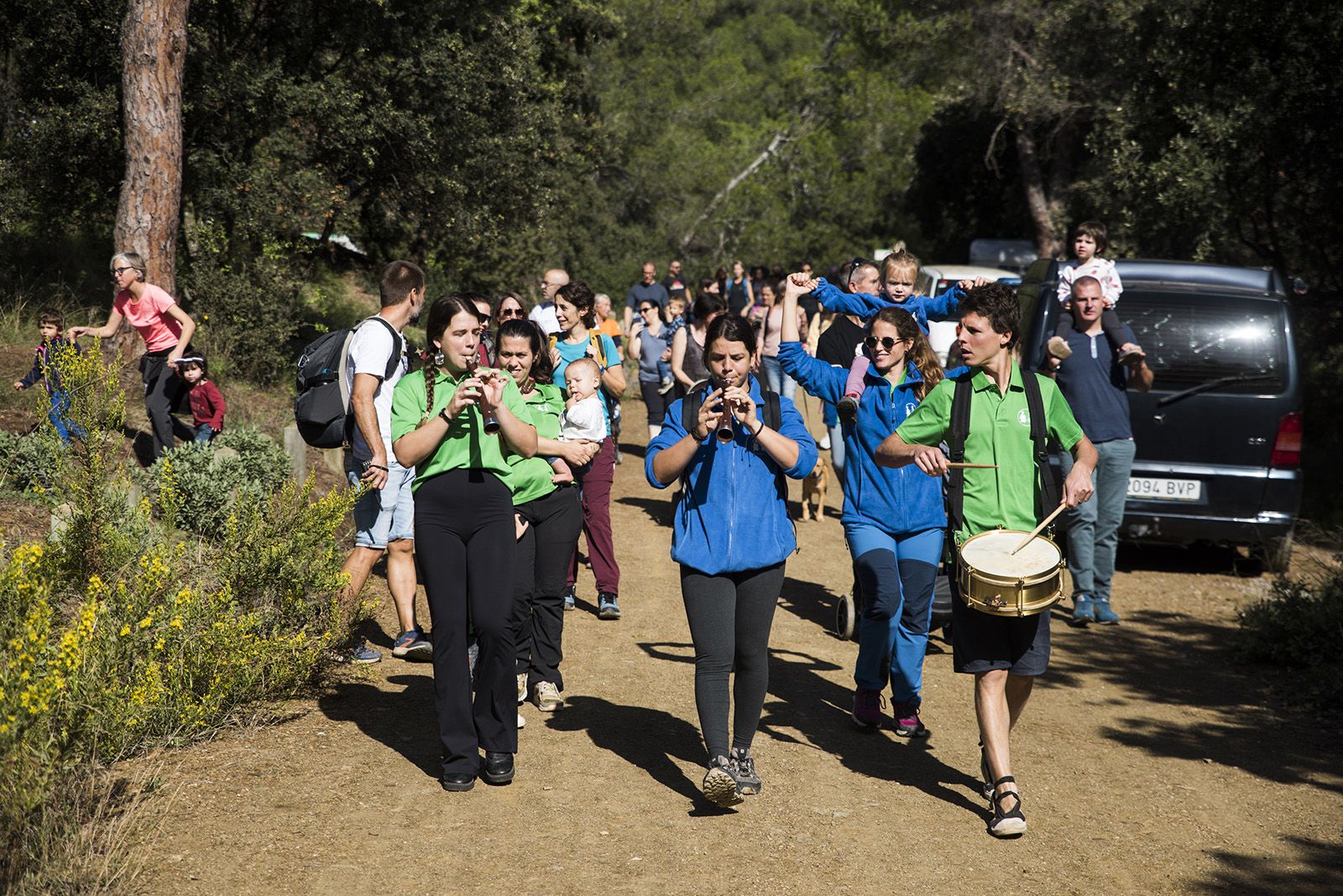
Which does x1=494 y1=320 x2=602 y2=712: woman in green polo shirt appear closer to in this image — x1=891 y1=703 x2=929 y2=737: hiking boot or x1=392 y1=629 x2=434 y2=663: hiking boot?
x1=392 y1=629 x2=434 y2=663: hiking boot

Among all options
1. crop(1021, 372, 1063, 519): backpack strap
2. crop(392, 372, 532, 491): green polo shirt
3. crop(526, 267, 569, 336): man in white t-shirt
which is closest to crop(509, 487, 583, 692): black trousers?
Result: crop(392, 372, 532, 491): green polo shirt

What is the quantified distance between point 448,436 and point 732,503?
44.9 inches

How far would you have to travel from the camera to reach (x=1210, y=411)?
9.69 metres

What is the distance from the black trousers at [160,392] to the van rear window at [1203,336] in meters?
7.09

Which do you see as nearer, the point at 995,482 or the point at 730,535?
Answer: the point at 730,535

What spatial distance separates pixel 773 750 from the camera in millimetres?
6023

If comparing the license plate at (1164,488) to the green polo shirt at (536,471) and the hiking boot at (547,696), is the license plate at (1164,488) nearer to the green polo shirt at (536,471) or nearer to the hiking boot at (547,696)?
the hiking boot at (547,696)

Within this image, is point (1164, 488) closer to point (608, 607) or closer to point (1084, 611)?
point (1084, 611)

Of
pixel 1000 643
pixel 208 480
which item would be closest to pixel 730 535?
pixel 1000 643

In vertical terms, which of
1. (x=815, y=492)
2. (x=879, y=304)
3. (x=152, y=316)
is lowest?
(x=815, y=492)

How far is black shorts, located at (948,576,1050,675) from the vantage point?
16.7 feet

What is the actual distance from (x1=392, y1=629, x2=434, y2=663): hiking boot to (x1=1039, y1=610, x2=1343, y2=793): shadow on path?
3523mm

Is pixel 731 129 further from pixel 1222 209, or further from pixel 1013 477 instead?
pixel 1013 477

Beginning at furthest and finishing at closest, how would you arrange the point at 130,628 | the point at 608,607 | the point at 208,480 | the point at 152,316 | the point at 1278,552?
the point at 1278,552 → the point at 152,316 → the point at 208,480 → the point at 608,607 → the point at 130,628
